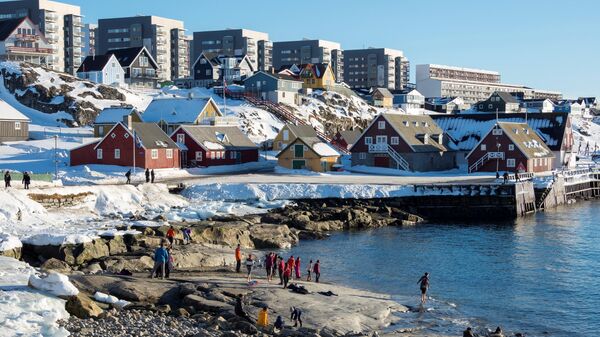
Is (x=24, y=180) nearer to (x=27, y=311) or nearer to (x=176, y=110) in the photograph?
(x=27, y=311)

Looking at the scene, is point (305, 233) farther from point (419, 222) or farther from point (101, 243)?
point (101, 243)

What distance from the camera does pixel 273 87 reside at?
132 m

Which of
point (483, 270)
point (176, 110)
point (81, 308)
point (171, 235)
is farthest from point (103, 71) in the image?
point (81, 308)

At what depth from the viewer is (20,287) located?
3173 cm

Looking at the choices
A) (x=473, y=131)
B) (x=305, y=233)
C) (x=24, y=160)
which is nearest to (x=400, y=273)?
(x=305, y=233)

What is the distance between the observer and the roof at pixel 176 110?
99.3 meters

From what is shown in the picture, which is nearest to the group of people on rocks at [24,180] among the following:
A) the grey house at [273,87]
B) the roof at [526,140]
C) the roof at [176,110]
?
the roof at [176,110]

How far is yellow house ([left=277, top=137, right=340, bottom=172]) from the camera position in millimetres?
85875

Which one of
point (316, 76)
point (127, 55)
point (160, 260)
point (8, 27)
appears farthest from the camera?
point (316, 76)

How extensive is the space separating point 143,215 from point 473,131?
53917mm

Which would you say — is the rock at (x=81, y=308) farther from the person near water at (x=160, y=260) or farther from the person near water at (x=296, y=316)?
the person near water at (x=296, y=316)

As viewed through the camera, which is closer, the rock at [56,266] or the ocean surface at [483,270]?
the ocean surface at [483,270]

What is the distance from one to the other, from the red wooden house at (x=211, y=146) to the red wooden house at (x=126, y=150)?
4720 millimetres

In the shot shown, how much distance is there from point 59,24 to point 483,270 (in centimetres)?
14496
